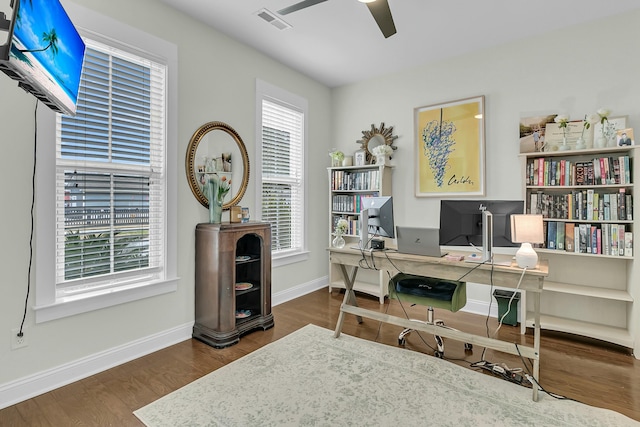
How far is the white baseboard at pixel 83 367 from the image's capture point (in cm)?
209

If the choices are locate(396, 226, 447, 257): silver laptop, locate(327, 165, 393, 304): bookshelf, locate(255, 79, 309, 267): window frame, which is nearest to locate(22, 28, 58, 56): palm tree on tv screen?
locate(255, 79, 309, 267): window frame

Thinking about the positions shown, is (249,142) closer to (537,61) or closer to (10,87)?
(10,87)

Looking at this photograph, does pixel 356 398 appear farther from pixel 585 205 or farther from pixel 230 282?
pixel 585 205

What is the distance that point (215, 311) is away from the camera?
290 centimetres

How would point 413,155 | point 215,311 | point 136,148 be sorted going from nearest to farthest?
point 136,148 < point 215,311 < point 413,155

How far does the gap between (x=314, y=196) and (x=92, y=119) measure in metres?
2.81

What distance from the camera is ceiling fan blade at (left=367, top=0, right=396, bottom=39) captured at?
220 centimetres

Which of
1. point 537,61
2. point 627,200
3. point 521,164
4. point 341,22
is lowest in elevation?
point 627,200

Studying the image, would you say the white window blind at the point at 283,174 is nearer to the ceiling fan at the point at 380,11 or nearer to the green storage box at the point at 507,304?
the ceiling fan at the point at 380,11

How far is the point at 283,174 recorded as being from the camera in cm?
424

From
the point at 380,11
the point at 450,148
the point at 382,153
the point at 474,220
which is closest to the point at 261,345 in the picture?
the point at 474,220

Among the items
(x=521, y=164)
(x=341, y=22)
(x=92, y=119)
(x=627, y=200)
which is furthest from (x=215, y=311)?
(x=627, y=200)

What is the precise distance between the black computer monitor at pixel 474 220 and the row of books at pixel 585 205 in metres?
0.96

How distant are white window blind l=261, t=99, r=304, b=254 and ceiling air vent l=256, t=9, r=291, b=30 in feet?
2.92
